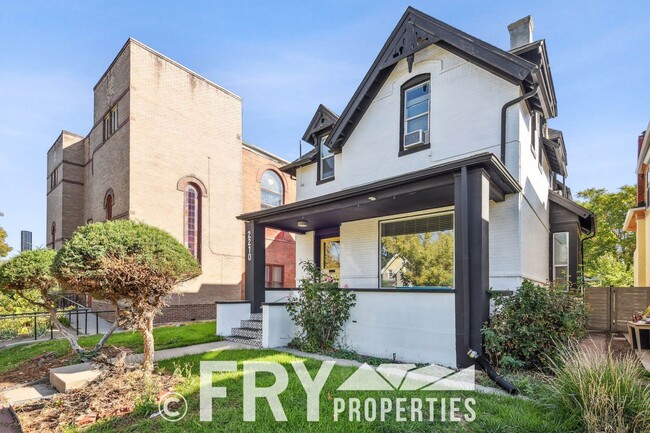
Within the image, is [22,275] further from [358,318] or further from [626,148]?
[626,148]

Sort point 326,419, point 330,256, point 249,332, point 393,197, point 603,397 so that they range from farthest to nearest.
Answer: point 330,256 → point 249,332 → point 393,197 → point 326,419 → point 603,397

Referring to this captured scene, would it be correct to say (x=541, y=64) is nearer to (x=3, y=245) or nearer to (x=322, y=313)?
(x=322, y=313)

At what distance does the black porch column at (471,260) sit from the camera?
582 centimetres

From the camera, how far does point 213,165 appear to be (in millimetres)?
16500

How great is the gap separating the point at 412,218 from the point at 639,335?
5127mm

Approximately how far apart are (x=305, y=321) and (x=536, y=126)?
825 centimetres

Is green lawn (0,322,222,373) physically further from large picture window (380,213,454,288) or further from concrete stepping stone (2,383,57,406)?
large picture window (380,213,454,288)

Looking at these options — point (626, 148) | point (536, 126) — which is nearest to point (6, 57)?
point (536, 126)

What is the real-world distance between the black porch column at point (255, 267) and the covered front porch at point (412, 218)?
29mm

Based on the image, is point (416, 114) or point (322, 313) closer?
point (322, 313)

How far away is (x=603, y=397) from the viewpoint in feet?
11.3

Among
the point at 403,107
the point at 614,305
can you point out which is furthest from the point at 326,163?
the point at 614,305

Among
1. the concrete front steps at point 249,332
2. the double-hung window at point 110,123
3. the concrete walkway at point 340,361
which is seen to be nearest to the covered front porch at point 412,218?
the concrete front steps at point 249,332

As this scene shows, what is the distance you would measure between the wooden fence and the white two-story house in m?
1.49
